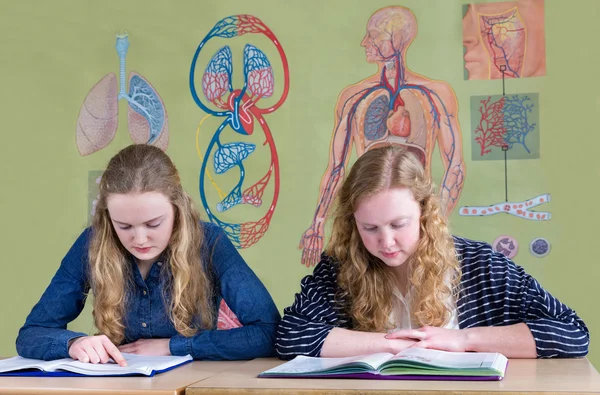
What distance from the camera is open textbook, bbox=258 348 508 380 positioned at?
1331 mm

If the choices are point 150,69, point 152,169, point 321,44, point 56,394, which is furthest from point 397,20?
point 56,394

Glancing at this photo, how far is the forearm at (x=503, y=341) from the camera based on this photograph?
1619mm

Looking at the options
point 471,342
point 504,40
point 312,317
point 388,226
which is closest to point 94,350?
point 312,317

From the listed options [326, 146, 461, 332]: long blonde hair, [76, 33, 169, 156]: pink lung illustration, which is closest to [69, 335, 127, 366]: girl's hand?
[326, 146, 461, 332]: long blonde hair

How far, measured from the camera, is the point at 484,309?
70.2 inches

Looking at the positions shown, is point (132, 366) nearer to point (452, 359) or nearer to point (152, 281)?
point (152, 281)

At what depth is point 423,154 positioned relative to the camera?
10.1 ft

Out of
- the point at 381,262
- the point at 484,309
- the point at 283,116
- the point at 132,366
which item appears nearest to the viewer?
the point at 132,366

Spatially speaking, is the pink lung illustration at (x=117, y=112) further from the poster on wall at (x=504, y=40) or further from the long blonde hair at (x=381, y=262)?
the long blonde hair at (x=381, y=262)

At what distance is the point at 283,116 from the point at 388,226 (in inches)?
62.6

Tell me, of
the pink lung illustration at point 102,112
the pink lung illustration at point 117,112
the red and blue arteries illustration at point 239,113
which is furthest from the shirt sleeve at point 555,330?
the pink lung illustration at point 102,112

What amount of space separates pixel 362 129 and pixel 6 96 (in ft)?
5.35

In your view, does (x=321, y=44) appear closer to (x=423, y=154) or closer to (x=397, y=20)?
(x=397, y=20)

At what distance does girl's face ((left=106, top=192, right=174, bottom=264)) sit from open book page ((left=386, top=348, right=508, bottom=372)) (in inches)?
27.0
